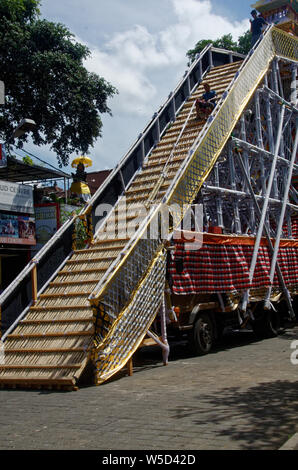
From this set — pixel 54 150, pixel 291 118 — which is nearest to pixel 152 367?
pixel 291 118

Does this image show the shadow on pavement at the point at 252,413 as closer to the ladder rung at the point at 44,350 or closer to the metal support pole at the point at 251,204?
the ladder rung at the point at 44,350

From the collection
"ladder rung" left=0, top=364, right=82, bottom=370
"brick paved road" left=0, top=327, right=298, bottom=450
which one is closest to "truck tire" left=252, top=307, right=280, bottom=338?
"brick paved road" left=0, top=327, right=298, bottom=450

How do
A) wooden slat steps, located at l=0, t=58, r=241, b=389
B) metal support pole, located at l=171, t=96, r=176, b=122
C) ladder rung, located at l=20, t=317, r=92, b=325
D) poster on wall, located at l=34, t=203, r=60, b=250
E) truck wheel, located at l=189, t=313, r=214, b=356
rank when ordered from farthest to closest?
poster on wall, located at l=34, t=203, r=60, b=250 → metal support pole, located at l=171, t=96, r=176, b=122 → truck wheel, located at l=189, t=313, r=214, b=356 → ladder rung, located at l=20, t=317, r=92, b=325 → wooden slat steps, located at l=0, t=58, r=241, b=389

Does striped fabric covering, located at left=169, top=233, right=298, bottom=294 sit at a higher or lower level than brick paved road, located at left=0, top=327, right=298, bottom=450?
higher

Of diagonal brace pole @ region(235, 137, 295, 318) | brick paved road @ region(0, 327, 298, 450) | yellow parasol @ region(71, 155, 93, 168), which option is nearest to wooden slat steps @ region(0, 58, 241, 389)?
brick paved road @ region(0, 327, 298, 450)

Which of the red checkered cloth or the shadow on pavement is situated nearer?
the shadow on pavement

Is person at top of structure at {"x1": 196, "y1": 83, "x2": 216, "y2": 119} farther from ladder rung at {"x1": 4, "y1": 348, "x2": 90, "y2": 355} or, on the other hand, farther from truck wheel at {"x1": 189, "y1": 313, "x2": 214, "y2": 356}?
ladder rung at {"x1": 4, "y1": 348, "x2": 90, "y2": 355}

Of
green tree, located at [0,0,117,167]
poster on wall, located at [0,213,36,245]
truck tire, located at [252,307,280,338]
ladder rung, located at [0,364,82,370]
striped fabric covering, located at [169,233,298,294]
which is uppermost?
green tree, located at [0,0,117,167]

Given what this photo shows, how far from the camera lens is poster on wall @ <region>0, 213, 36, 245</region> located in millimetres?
14054

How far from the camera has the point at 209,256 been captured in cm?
1080

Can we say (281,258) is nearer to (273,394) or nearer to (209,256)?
(209,256)

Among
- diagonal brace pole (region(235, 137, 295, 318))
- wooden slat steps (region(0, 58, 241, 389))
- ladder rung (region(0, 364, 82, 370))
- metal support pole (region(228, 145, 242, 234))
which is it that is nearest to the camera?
ladder rung (region(0, 364, 82, 370))

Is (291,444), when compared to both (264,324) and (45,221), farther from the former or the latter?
(45,221)

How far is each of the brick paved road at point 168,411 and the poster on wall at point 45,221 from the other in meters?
7.07
